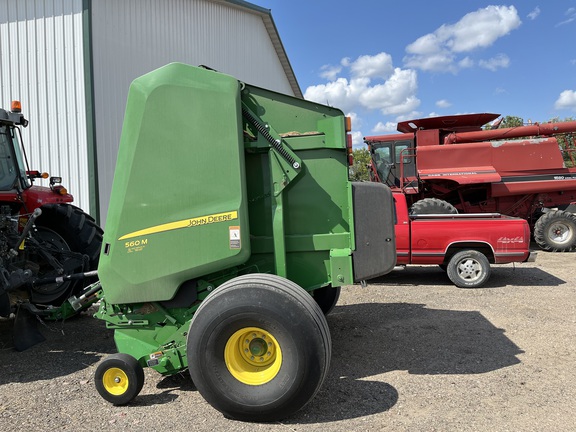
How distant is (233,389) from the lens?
2.97 m

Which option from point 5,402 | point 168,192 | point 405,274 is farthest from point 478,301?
point 5,402

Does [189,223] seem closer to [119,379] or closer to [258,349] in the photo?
[258,349]

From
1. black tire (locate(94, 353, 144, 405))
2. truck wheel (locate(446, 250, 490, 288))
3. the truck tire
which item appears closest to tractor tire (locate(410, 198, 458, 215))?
the truck tire

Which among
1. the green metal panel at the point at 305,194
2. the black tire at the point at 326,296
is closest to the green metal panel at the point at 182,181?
the green metal panel at the point at 305,194

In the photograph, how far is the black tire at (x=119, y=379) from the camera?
3.17m

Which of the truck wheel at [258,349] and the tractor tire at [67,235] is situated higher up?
the tractor tire at [67,235]

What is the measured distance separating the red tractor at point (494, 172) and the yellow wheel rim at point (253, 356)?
739cm

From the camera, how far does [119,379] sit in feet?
10.5

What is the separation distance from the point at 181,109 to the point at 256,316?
1.59 m

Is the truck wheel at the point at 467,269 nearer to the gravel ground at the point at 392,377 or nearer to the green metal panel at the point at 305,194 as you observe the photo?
the gravel ground at the point at 392,377

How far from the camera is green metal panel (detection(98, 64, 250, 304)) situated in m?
3.20

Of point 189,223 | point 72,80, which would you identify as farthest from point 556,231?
point 72,80

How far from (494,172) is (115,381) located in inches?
380

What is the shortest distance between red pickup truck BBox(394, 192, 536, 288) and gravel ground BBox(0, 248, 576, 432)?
0.86 metres
